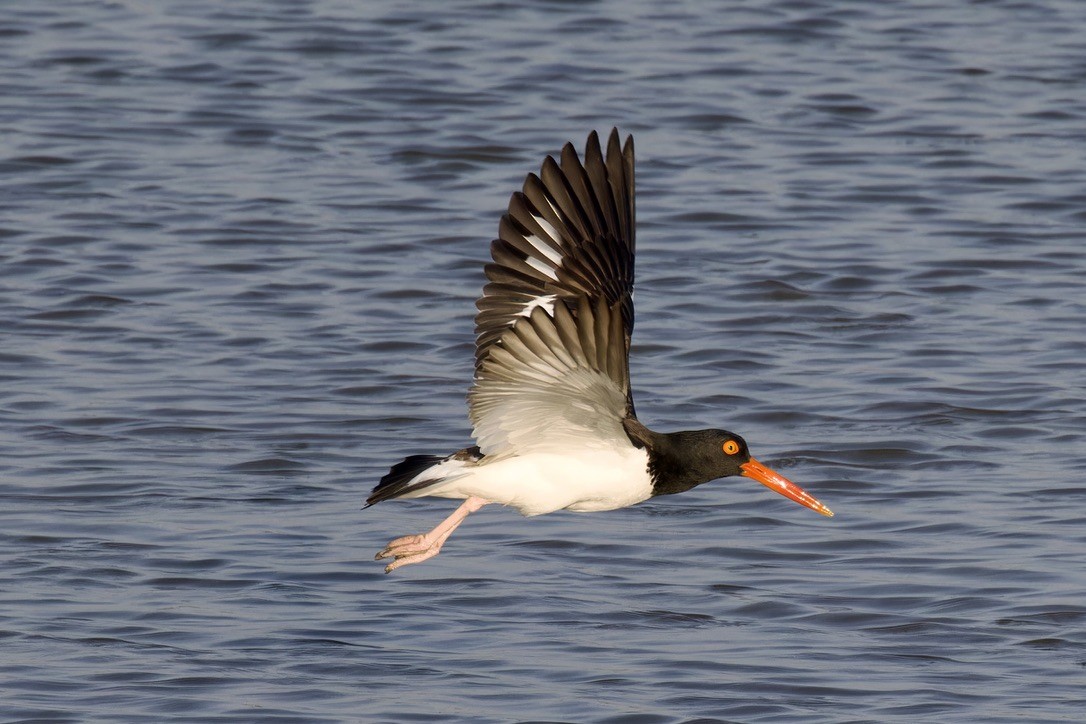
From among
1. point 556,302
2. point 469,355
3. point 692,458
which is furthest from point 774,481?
point 469,355

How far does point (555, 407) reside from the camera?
7883mm

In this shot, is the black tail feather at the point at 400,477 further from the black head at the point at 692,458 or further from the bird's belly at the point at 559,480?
the black head at the point at 692,458

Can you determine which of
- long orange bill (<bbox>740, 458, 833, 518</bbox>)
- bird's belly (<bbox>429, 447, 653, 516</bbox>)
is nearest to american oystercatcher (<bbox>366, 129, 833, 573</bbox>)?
bird's belly (<bbox>429, 447, 653, 516</bbox>)

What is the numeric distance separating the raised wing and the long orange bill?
968 mm

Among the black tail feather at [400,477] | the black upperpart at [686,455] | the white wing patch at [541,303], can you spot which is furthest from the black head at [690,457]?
the black tail feather at [400,477]

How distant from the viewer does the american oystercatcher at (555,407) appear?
795 centimetres

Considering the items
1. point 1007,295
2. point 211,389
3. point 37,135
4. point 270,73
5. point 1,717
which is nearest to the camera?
point 1,717

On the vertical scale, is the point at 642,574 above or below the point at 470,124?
below

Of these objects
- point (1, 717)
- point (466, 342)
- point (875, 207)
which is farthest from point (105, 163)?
point (1, 717)

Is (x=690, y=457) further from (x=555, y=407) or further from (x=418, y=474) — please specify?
(x=418, y=474)

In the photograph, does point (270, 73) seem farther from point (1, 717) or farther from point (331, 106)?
point (1, 717)

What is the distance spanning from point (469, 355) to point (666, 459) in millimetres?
4901

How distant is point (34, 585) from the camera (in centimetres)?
1003

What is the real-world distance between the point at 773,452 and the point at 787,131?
622cm
